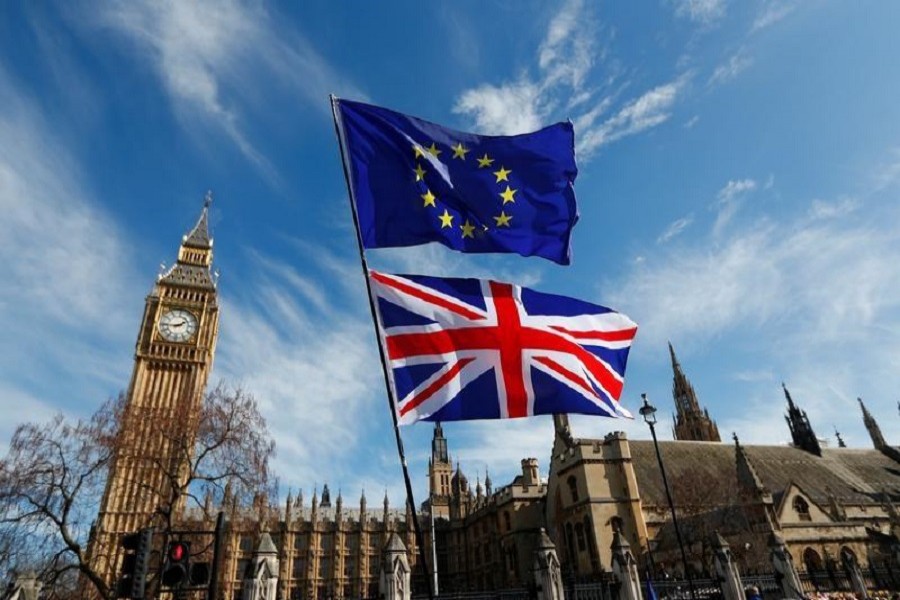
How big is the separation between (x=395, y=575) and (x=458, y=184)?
12.5 metres

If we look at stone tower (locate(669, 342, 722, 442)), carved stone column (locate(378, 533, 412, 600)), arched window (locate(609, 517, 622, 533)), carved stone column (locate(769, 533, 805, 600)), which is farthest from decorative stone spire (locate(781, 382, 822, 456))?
carved stone column (locate(378, 533, 412, 600))

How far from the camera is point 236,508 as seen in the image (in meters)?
26.9

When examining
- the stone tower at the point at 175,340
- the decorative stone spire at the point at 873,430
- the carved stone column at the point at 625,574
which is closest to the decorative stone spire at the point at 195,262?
the stone tower at the point at 175,340

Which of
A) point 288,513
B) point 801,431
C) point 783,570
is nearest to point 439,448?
point 288,513

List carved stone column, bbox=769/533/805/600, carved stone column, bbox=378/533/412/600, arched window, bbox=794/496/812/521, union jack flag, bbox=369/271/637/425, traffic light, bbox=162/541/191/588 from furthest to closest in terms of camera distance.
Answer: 1. arched window, bbox=794/496/812/521
2. carved stone column, bbox=769/533/805/600
3. carved stone column, bbox=378/533/412/600
4. traffic light, bbox=162/541/191/588
5. union jack flag, bbox=369/271/637/425

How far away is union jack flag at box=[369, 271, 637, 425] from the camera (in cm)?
899

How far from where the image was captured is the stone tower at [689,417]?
71.9 m

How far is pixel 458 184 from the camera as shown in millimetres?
9844

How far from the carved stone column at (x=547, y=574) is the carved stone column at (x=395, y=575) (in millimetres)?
4909

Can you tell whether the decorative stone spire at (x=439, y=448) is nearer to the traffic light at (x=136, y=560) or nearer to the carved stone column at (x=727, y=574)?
the carved stone column at (x=727, y=574)

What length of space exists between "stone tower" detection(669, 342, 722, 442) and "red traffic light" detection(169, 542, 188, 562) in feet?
237

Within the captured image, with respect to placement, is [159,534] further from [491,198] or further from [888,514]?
[888,514]

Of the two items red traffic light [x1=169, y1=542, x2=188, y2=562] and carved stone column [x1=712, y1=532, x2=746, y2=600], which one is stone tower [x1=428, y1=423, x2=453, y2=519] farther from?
red traffic light [x1=169, y1=542, x2=188, y2=562]

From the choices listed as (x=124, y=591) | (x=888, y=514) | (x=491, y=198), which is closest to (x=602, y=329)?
(x=491, y=198)
